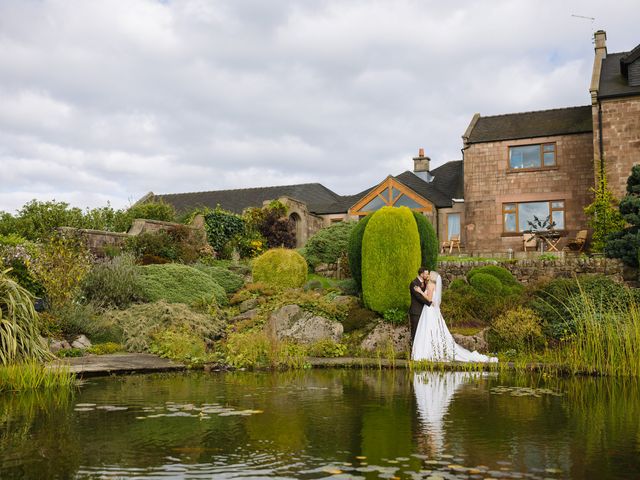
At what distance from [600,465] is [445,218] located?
2737cm

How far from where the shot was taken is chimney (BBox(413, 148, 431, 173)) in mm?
36219

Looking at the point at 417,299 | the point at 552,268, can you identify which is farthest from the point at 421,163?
the point at 417,299

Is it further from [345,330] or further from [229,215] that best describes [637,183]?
[229,215]

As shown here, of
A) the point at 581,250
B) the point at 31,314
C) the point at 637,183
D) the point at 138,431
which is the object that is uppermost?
the point at 637,183

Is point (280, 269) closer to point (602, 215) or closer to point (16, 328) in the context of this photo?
point (16, 328)

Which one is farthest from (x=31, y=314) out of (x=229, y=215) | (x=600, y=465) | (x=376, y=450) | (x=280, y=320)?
(x=229, y=215)

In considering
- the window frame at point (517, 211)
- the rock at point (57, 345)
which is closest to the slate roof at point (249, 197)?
the window frame at point (517, 211)

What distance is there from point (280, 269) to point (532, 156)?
49.0 ft

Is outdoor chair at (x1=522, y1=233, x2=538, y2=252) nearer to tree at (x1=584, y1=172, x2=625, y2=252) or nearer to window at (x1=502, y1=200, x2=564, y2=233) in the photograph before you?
window at (x1=502, y1=200, x2=564, y2=233)

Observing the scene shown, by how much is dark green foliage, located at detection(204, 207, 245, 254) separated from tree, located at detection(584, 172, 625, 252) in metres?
14.8

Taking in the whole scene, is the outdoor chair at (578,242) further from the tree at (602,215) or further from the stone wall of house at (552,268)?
the stone wall of house at (552,268)

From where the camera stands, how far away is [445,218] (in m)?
32.0

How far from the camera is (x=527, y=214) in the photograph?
2967 cm

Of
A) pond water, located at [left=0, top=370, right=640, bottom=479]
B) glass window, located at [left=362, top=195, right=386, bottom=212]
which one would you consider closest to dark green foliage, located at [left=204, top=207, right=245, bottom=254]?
glass window, located at [left=362, top=195, right=386, bottom=212]
